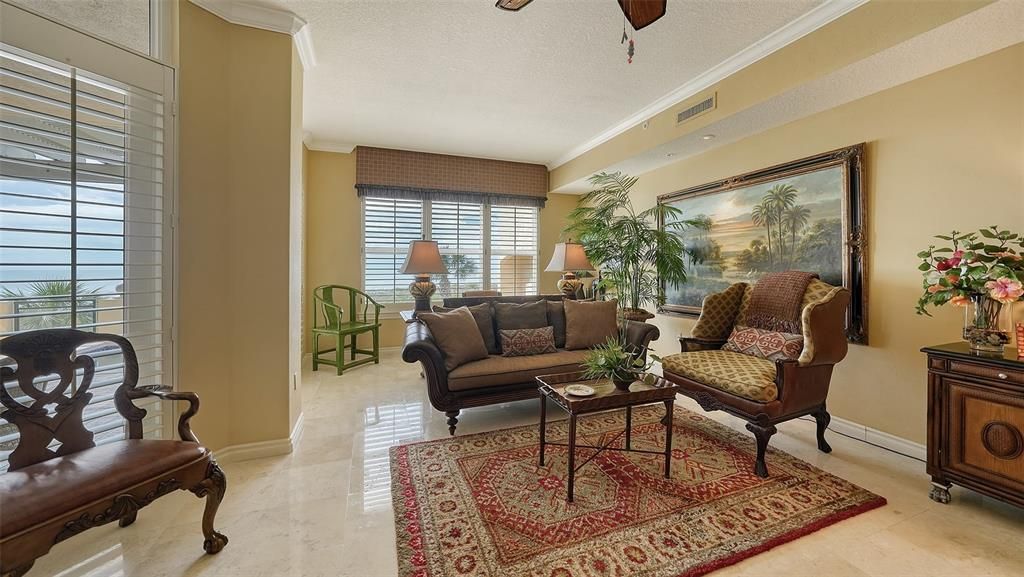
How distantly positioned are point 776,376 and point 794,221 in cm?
156

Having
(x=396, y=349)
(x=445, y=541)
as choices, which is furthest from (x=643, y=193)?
(x=445, y=541)

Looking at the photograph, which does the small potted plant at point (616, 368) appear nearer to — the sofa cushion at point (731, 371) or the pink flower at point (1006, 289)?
the sofa cushion at point (731, 371)

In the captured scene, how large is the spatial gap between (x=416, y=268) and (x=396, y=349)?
1990 mm

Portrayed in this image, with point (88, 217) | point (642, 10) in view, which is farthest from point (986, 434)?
point (88, 217)

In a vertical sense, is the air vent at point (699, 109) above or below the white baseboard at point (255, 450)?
above

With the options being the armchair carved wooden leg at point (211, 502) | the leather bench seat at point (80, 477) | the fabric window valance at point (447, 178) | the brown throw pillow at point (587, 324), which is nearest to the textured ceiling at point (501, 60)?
the fabric window valance at point (447, 178)

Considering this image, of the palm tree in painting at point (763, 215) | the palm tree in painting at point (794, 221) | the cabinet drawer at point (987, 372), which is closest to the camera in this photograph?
the cabinet drawer at point (987, 372)

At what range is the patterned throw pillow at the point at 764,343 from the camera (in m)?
2.62

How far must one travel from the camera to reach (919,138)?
250cm

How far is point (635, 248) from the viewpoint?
421 cm

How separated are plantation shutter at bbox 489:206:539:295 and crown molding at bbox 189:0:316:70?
362cm

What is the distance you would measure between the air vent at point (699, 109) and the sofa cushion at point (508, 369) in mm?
2271

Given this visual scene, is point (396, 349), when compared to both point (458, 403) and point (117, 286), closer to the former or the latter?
point (458, 403)

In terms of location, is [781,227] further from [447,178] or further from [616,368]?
[447,178]
